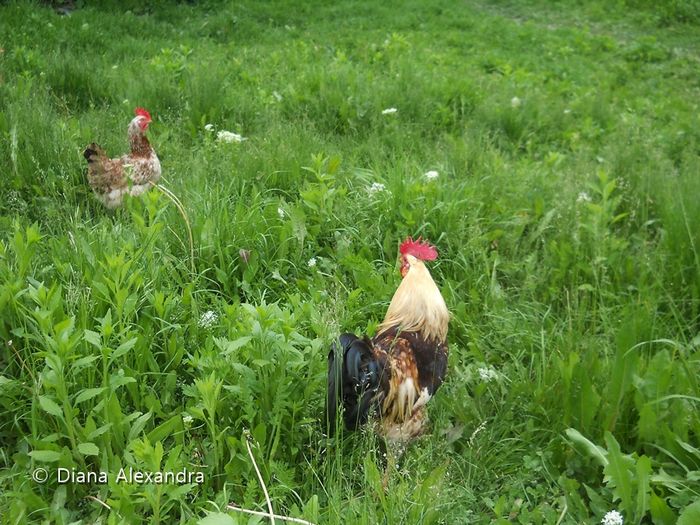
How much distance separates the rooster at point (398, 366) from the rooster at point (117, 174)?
207 cm

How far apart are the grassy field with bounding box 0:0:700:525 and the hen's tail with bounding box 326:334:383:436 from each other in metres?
0.10

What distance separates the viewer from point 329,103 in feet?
19.7

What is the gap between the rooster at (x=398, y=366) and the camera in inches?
91.7

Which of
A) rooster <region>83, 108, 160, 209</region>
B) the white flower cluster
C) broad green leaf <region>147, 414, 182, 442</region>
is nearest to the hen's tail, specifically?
broad green leaf <region>147, 414, 182, 442</region>

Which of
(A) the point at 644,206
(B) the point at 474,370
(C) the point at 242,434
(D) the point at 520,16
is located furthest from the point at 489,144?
(D) the point at 520,16

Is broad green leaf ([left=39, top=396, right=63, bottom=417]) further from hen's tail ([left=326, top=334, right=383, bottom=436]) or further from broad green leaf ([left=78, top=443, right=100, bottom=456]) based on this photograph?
hen's tail ([left=326, top=334, right=383, bottom=436])

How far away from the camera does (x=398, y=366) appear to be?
8.32 ft

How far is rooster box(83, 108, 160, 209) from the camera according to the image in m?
4.07

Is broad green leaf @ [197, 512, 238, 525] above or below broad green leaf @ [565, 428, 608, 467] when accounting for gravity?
above

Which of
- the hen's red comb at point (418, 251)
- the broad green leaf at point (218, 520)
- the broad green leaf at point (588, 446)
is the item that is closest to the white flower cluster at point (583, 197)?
the hen's red comb at point (418, 251)

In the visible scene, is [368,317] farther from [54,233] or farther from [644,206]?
[644,206]

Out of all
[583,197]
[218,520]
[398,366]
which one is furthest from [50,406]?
[583,197]

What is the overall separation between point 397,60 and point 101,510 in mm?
6594

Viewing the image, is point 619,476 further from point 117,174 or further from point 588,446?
point 117,174
